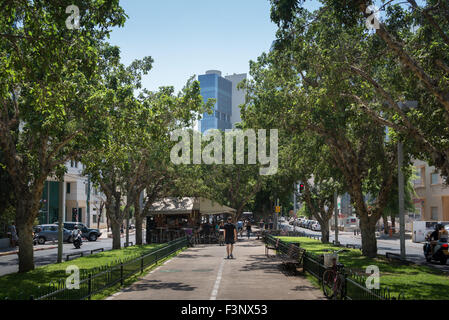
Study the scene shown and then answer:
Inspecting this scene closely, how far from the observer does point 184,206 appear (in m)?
37.1

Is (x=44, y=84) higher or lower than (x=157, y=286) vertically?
higher

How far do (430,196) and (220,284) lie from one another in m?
51.7

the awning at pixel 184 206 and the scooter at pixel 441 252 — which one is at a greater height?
the awning at pixel 184 206

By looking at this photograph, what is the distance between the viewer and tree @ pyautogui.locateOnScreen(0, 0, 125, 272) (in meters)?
11.6

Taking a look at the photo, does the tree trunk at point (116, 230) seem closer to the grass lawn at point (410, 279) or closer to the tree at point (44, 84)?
the tree at point (44, 84)

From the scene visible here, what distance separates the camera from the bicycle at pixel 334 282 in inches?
428

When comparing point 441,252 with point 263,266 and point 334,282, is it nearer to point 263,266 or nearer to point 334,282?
point 263,266

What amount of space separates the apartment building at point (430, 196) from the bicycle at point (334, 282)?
157 ft

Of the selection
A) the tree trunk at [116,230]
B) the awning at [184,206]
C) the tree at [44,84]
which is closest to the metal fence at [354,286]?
the tree at [44,84]

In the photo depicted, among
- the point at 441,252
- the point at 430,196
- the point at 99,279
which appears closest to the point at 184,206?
the point at 441,252

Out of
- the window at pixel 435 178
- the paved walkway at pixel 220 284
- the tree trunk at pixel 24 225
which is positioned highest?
the window at pixel 435 178
